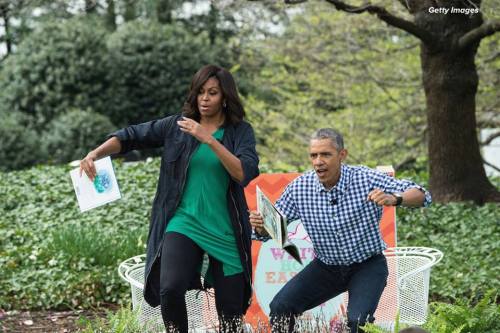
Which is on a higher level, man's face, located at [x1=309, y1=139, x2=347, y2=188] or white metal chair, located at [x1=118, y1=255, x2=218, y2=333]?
man's face, located at [x1=309, y1=139, x2=347, y2=188]

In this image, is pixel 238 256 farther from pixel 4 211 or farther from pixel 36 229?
pixel 4 211

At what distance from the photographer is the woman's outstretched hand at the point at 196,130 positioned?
456 cm

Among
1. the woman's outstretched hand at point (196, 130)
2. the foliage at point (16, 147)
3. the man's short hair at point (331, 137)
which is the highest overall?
the woman's outstretched hand at point (196, 130)

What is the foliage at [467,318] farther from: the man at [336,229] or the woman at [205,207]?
the woman at [205,207]

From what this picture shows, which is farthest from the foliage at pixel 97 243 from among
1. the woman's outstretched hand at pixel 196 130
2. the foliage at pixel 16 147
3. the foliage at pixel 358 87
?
the foliage at pixel 16 147

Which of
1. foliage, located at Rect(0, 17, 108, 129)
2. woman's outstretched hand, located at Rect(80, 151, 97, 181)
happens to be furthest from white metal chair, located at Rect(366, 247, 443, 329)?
foliage, located at Rect(0, 17, 108, 129)

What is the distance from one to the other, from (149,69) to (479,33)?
1097 centimetres

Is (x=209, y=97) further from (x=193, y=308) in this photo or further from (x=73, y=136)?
(x=73, y=136)

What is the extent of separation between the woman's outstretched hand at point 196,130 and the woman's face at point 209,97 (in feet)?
0.89

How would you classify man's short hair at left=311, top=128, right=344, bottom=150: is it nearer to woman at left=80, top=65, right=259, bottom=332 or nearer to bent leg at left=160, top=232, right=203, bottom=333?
woman at left=80, top=65, right=259, bottom=332

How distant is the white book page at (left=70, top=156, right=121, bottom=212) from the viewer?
4.98 m

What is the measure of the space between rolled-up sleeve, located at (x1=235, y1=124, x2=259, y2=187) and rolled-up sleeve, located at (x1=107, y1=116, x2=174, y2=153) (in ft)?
1.36

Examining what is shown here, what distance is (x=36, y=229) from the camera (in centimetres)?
935

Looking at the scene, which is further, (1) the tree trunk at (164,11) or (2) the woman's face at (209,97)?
(1) the tree trunk at (164,11)
